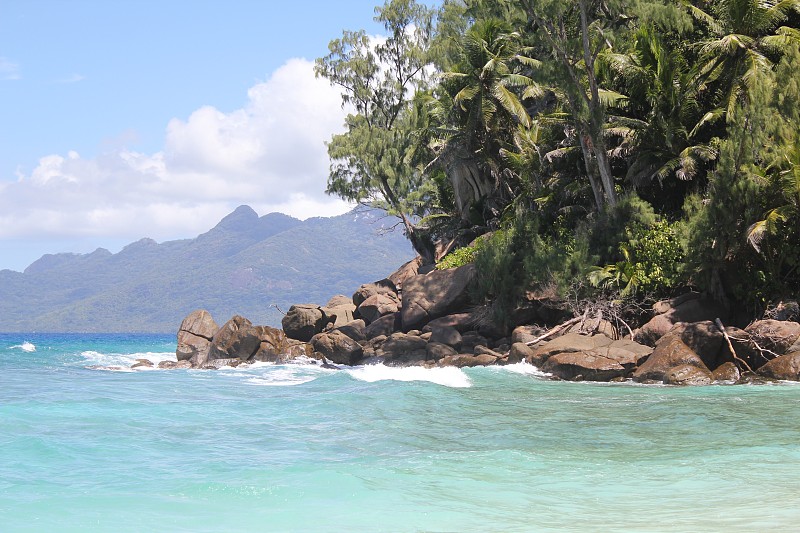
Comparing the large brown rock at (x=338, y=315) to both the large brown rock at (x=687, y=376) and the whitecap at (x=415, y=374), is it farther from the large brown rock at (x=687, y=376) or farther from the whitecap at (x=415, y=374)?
the large brown rock at (x=687, y=376)

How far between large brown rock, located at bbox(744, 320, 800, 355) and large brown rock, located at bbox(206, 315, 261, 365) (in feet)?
65.0

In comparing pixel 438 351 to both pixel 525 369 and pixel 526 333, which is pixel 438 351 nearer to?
pixel 526 333

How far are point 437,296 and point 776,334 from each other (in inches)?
545

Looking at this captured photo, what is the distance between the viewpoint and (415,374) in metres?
24.9

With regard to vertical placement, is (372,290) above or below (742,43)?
below

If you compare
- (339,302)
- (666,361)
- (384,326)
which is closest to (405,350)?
(384,326)

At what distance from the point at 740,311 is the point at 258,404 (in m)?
15.4

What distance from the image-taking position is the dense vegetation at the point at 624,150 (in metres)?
22.7

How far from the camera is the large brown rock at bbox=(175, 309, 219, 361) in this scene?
3526 centimetres

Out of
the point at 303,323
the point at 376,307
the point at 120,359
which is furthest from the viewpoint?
the point at 120,359

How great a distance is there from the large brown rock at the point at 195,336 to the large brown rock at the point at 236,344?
1337 millimetres

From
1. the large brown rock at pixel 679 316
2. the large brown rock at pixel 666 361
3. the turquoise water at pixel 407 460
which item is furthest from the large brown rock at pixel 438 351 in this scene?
the large brown rock at pixel 666 361

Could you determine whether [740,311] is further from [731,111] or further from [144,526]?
[144,526]

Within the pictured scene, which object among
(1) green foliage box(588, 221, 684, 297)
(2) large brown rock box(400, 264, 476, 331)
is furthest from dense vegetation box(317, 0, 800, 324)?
(2) large brown rock box(400, 264, 476, 331)
